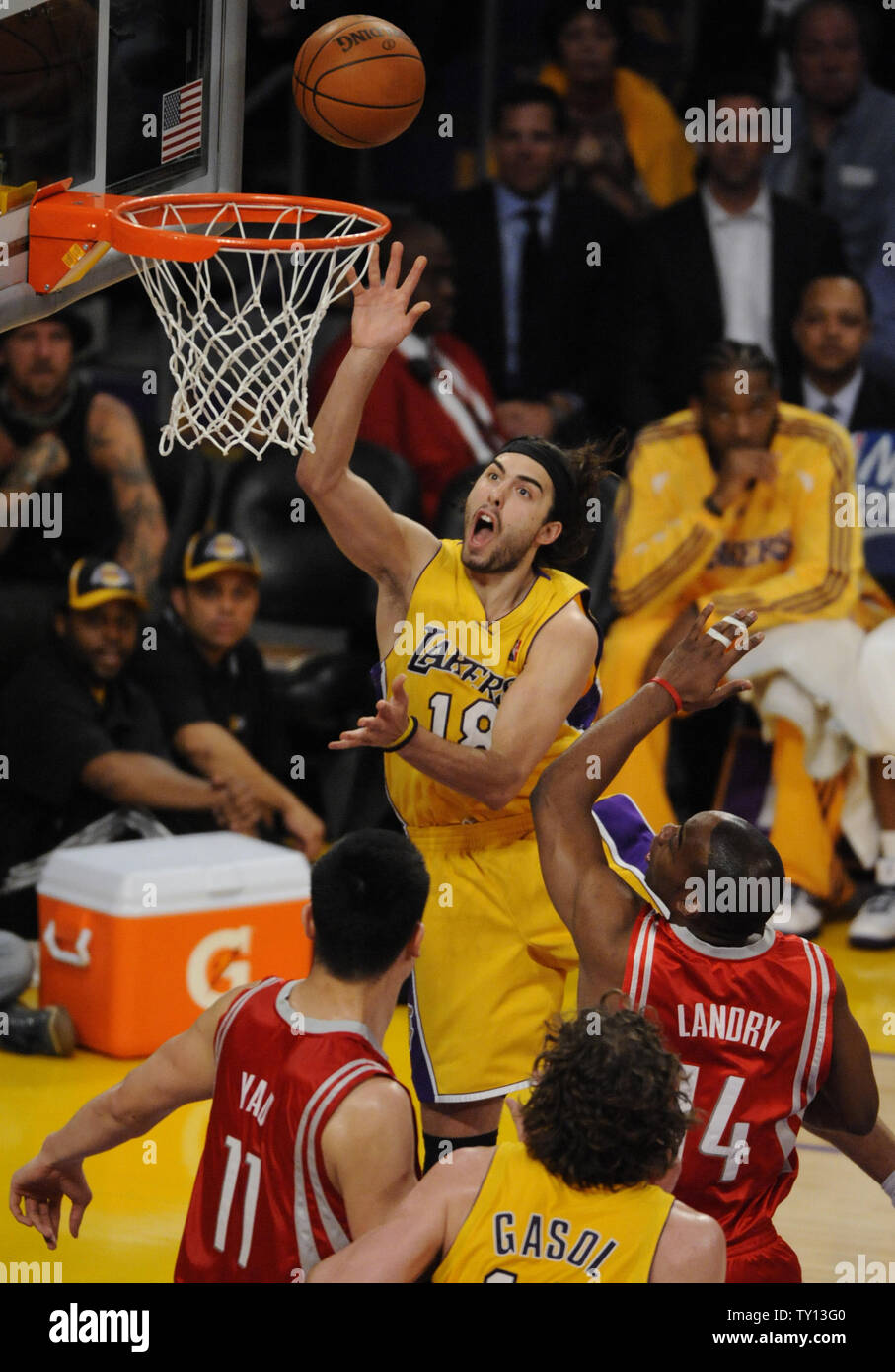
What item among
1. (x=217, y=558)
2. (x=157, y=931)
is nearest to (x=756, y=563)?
(x=217, y=558)

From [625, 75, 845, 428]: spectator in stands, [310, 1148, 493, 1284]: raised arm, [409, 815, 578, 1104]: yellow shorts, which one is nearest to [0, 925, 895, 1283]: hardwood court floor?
[409, 815, 578, 1104]: yellow shorts

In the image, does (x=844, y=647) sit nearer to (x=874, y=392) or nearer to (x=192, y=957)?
(x=874, y=392)

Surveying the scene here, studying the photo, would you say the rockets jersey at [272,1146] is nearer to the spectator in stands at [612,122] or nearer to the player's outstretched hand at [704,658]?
the player's outstretched hand at [704,658]

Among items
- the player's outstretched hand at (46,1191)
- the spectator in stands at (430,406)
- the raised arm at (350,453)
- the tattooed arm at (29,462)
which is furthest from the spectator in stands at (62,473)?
the player's outstretched hand at (46,1191)

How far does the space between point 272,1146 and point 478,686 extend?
163 centimetres

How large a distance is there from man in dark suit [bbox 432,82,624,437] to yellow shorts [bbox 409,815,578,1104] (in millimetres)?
4578

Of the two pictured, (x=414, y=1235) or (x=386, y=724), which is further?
(x=386, y=724)

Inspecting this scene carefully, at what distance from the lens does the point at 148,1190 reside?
5.02 m

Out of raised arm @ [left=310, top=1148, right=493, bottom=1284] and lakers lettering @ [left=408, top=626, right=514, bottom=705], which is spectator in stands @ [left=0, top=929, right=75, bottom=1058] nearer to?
lakers lettering @ [left=408, top=626, right=514, bottom=705]

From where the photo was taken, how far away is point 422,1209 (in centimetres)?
269

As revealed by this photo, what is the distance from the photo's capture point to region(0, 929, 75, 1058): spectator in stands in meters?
6.00

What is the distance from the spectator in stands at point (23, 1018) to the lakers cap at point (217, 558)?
1.95 meters

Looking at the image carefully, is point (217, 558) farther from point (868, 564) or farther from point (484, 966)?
point (484, 966)

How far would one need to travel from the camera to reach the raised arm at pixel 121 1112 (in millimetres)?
3150
